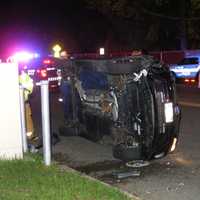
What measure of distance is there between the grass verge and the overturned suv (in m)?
1.07

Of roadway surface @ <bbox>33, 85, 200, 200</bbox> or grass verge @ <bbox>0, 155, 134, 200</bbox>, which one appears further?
roadway surface @ <bbox>33, 85, 200, 200</bbox>

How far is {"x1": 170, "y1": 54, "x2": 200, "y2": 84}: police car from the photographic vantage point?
95.7 feet

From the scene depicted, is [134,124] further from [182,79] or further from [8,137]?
[182,79]

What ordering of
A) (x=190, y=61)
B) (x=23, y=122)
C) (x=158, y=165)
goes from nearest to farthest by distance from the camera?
(x=158, y=165)
(x=23, y=122)
(x=190, y=61)

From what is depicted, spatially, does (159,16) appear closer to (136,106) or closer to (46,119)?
(136,106)

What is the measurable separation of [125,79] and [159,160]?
1426mm

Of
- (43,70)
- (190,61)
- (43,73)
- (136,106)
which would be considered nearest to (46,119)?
(136,106)

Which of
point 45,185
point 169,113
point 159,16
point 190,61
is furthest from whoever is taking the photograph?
point 159,16

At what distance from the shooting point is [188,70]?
96.8 ft

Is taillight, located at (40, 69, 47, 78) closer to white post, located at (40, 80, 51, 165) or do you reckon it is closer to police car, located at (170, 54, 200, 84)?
police car, located at (170, 54, 200, 84)

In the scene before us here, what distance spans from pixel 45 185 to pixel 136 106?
1.97 metres

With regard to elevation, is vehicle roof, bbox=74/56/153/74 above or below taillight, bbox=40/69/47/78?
above

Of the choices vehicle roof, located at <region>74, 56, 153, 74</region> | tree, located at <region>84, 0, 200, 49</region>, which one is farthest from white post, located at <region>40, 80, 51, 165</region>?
tree, located at <region>84, 0, 200, 49</region>

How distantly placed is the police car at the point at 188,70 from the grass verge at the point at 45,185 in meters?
20.6
